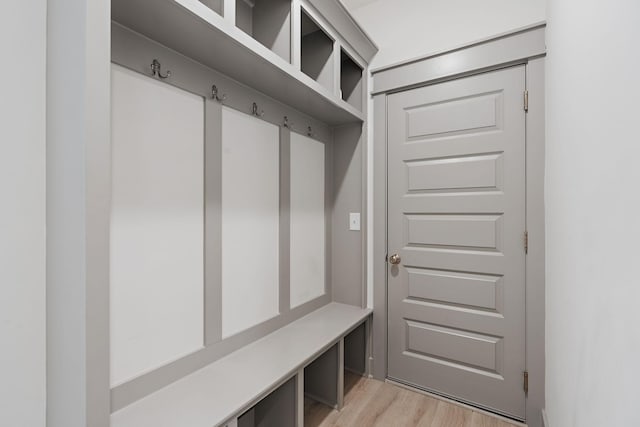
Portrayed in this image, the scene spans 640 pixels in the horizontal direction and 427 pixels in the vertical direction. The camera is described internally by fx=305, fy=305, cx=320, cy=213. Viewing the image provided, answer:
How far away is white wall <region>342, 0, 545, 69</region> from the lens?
184cm

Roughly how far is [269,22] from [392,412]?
2.36 m

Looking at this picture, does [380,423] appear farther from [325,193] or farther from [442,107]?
[442,107]

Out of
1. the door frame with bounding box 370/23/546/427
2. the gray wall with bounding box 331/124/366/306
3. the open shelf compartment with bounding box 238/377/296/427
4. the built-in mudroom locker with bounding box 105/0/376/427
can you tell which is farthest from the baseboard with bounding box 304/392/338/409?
the door frame with bounding box 370/23/546/427

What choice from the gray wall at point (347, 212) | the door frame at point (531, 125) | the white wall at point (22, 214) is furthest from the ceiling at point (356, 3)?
the white wall at point (22, 214)

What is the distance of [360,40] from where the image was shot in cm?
208

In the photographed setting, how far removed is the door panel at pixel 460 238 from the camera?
1.81 meters

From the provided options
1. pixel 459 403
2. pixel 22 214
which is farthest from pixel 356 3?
pixel 459 403

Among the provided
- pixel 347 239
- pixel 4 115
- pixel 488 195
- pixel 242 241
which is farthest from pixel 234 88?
pixel 488 195

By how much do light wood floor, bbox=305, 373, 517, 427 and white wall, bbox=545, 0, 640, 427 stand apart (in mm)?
691

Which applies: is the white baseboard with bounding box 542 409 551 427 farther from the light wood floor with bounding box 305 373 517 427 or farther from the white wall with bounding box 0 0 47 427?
the white wall with bounding box 0 0 47 427

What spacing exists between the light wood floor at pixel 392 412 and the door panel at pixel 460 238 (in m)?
0.10

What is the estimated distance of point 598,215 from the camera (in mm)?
715

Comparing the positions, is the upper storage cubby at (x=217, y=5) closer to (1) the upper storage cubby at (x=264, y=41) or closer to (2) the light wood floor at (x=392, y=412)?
(1) the upper storage cubby at (x=264, y=41)

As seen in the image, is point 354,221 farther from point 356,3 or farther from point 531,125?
point 356,3
